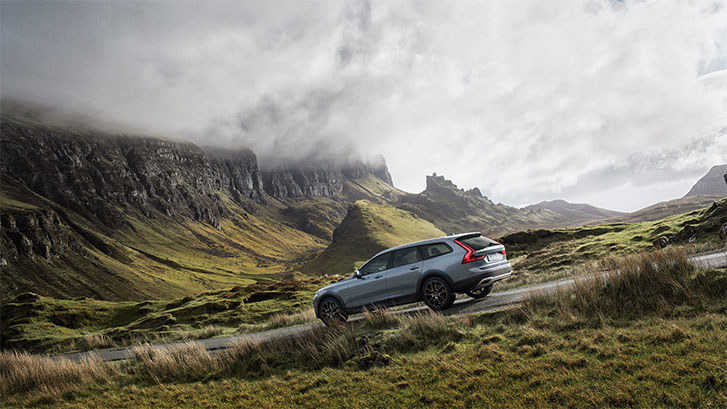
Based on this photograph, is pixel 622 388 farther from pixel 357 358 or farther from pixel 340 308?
pixel 340 308

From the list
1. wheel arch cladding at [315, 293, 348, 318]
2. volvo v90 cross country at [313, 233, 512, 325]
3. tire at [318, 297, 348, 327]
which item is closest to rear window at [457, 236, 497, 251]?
volvo v90 cross country at [313, 233, 512, 325]

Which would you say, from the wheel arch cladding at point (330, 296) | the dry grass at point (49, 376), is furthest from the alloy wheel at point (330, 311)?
the dry grass at point (49, 376)

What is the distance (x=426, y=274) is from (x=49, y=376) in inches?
448

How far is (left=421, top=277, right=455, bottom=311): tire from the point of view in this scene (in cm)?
1066

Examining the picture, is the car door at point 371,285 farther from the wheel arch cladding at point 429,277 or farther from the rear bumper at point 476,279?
the rear bumper at point 476,279

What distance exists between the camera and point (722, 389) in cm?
441

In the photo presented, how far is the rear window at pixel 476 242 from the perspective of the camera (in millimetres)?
10992

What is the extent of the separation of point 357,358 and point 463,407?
3290mm

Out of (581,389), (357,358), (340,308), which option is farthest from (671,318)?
(340,308)

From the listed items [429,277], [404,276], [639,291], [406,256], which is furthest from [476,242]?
[639,291]

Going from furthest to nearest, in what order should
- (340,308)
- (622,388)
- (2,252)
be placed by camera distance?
(2,252) → (340,308) → (622,388)

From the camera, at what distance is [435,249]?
1115 cm

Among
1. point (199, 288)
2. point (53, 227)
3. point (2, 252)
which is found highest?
point (53, 227)

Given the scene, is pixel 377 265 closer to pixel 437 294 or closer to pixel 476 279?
pixel 437 294
